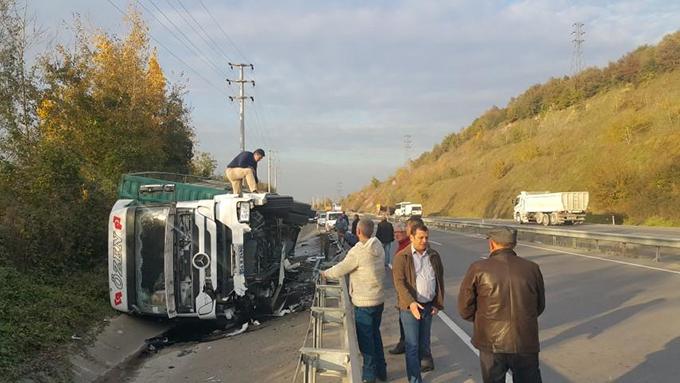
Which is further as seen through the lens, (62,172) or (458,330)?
(62,172)

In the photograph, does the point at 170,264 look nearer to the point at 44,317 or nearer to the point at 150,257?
the point at 150,257

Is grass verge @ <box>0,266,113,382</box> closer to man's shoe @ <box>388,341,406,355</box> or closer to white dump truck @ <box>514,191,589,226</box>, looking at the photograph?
man's shoe @ <box>388,341,406,355</box>

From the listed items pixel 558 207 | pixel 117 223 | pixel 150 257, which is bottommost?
pixel 558 207

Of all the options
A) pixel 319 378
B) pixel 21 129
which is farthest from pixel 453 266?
pixel 21 129

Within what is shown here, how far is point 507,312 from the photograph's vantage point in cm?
432

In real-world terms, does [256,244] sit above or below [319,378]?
above

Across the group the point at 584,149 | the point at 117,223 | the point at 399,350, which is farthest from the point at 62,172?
the point at 584,149

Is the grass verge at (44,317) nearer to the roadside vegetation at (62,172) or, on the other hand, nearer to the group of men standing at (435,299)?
the roadside vegetation at (62,172)

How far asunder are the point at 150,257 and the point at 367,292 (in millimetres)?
4971

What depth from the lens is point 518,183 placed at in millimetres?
68250

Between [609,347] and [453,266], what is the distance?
9.93 m

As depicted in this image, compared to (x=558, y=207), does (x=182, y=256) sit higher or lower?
higher

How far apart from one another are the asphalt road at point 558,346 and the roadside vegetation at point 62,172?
5.36ft

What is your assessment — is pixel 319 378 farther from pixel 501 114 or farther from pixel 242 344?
pixel 501 114
